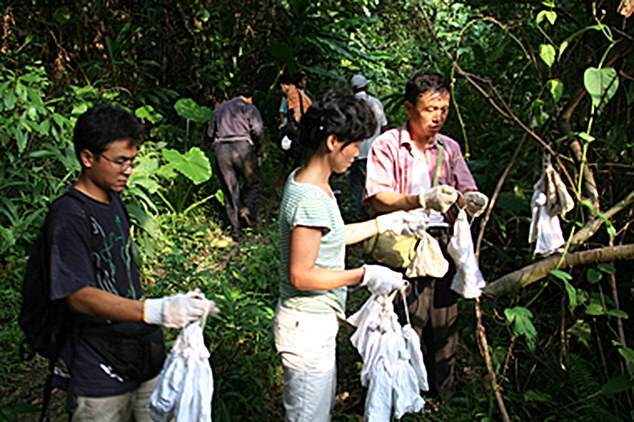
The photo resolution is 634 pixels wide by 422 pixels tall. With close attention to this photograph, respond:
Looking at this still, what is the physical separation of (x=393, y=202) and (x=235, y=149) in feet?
12.8

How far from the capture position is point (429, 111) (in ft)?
8.25

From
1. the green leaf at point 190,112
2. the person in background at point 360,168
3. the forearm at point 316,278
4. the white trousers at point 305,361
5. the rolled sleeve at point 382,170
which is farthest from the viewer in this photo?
the green leaf at point 190,112

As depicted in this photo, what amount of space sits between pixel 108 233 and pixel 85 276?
18cm

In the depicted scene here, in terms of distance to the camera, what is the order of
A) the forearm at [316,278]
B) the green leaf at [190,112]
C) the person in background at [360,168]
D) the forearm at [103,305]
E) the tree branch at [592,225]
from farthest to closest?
the green leaf at [190,112] < the person in background at [360,168] < the tree branch at [592,225] < the forearm at [316,278] < the forearm at [103,305]

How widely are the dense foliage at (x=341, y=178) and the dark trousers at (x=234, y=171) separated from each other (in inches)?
7.8

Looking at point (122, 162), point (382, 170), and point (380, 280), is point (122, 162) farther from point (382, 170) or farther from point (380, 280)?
point (382, 170)

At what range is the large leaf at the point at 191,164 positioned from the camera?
5926 mm

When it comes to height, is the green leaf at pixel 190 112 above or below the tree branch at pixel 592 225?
above

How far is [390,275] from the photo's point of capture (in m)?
2.06

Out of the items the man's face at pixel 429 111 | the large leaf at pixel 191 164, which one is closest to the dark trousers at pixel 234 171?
the large leaf at pixel 191 164

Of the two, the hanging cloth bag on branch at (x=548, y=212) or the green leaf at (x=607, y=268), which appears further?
the green leaf at (x=607, y=268)

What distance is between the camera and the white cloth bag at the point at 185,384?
168 cm

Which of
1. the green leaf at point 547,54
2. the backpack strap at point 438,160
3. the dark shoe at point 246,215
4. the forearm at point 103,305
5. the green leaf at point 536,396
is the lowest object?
the green leaf at point 536,396

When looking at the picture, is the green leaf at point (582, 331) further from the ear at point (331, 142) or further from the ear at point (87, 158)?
the ear at point (87, 158)
